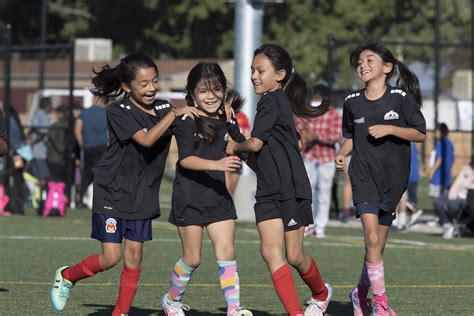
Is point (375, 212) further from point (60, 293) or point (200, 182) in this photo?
point (60, 293)

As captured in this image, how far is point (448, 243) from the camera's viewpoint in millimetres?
18062

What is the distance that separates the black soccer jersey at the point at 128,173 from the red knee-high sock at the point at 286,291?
956mm

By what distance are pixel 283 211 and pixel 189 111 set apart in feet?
3.00

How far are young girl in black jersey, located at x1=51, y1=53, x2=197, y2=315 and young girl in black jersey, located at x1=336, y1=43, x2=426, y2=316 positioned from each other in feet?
4.24

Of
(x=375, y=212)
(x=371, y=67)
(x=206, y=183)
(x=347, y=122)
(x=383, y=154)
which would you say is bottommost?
(x=375, y=212)

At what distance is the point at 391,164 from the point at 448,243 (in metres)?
8.43

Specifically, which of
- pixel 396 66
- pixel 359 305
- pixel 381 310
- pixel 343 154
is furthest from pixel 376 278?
pixel 396 66

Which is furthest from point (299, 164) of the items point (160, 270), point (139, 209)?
point (160, 270)

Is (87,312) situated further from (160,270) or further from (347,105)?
(160,270)

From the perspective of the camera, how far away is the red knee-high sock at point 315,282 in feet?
31.9

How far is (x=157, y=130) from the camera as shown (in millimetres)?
9164

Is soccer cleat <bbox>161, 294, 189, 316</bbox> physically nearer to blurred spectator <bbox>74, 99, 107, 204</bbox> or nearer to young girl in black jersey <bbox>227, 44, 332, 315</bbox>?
young girl in black jersey <bbox>227, 44, 332, 315</bbox>

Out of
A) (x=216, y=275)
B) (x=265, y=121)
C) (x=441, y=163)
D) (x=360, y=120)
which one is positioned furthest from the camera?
(x=441, y=163)

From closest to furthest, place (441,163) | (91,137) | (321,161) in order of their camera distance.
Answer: (321,161)
(441,163)
(91,137)
